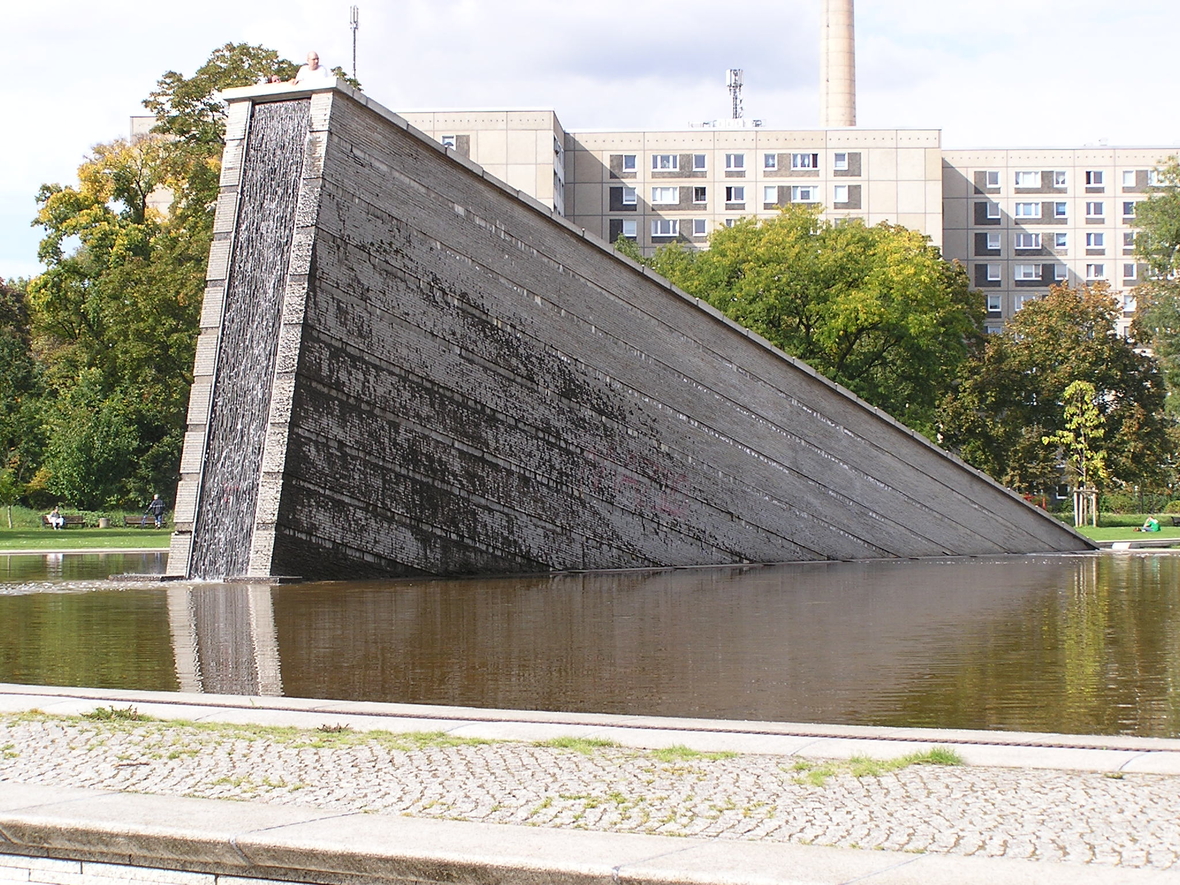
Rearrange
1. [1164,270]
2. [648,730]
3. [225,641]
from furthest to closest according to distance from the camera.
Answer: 1. [1164,270]
2. [225,641]
3. [648,730]

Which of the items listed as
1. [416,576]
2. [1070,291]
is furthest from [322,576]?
[1070,291]

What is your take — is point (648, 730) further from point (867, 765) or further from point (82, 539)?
point (82, 539)

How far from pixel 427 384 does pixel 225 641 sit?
8.61 m

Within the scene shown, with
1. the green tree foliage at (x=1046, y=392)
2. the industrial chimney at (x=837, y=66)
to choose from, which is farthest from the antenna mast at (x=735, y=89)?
the green tree foliage at (x=1046, y=392)

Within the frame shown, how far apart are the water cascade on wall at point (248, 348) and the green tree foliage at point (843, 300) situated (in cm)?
2337

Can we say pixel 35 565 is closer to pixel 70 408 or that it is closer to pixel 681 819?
pixel 681 819

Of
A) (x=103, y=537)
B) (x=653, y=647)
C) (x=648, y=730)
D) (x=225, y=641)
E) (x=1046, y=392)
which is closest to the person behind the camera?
(x=648, y=730)

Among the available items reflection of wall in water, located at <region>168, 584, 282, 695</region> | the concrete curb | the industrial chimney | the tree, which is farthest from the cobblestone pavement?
the industrial chimney

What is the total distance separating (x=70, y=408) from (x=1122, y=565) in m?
34.2

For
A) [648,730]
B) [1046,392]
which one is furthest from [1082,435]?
[648,730]

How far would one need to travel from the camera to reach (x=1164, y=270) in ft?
152

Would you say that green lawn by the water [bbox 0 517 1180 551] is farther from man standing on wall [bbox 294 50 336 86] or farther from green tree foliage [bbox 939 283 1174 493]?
man standing on wall [bbox 294 50 336 86]

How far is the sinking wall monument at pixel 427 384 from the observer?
57.0ft

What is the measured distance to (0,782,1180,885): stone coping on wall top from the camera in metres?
3.64
